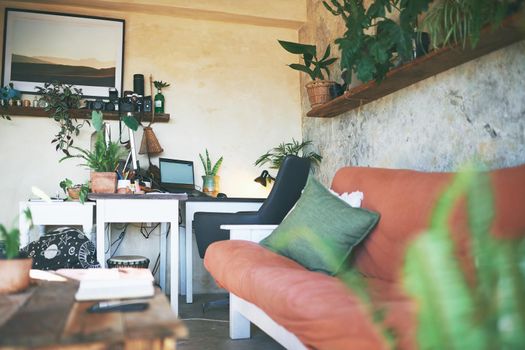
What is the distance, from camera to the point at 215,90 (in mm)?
4457

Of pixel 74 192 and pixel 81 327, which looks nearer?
pixel 81 327

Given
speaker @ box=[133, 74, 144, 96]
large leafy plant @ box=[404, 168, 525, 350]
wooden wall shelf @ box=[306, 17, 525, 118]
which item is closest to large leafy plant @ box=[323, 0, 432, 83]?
wooden wall shelf @ box=[306, 17, 525, 118]

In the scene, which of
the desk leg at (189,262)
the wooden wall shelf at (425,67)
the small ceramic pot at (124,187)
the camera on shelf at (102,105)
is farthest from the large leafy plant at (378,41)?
the camera on shelf at (102,105)

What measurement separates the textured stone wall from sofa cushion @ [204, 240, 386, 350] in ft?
2.37

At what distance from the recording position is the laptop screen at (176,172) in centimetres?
402

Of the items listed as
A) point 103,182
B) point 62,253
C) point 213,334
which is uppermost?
point 103,182

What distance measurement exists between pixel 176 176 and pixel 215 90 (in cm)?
95

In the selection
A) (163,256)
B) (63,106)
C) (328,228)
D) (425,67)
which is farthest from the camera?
(163,256)

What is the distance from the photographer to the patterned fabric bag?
2912 millimetres

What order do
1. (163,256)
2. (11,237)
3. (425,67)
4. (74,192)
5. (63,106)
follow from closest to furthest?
(11,237), (425,67), (74,192), (63,106), (163,256)

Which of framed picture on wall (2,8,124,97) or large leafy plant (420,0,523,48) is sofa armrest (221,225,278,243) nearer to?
large leafy plant (420,0,523,48)

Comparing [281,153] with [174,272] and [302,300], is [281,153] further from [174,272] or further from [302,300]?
[302,300]

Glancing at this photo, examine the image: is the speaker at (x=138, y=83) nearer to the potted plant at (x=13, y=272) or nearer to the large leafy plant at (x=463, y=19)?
the large leafy plant at (x=463, y=19)

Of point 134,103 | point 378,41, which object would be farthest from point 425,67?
point 134,103
